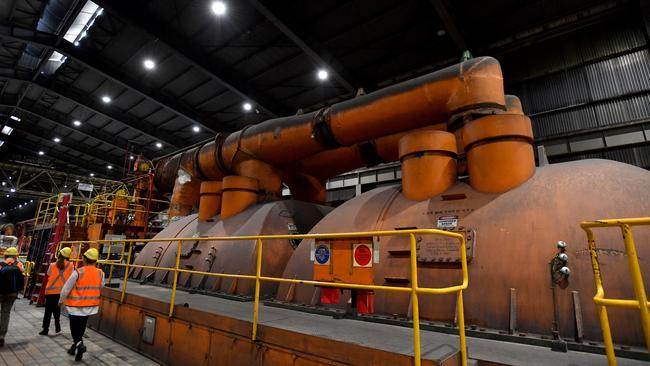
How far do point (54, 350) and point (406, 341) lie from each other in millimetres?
5659

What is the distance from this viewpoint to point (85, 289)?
15.2ft

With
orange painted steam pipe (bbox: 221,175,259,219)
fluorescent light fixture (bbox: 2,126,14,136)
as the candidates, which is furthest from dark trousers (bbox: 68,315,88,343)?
fluorescent light fixture (bbox: 2,126,14,136)

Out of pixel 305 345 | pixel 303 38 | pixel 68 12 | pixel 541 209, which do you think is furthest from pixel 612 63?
pixel 68 12

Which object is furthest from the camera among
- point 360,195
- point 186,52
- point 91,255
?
point 186,52

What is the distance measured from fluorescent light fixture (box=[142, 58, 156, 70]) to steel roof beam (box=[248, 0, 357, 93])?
676cm

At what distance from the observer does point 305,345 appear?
9.55ft

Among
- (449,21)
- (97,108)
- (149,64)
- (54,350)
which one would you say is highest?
(149,64)

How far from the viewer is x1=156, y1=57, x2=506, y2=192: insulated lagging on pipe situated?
4.31 meters

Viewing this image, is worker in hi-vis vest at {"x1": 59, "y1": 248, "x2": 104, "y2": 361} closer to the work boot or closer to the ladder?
the work boot

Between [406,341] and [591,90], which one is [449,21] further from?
[406,341]

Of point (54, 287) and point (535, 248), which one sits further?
point (54, 287)

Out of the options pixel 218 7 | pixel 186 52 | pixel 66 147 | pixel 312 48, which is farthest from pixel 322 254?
pixel 66 147

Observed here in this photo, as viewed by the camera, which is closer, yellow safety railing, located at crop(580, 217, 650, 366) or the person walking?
yellow safety railing, located at crop(580, 217, 650, 366)

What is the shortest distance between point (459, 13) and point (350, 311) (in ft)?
36.3
